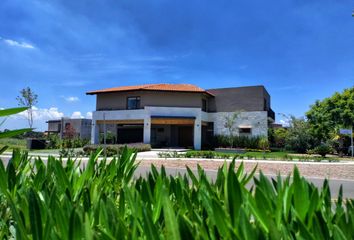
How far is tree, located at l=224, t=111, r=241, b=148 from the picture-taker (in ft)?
116

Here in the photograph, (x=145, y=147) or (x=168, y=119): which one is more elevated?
(x=168, y=119)

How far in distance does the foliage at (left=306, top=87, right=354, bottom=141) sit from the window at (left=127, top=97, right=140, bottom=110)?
20.3 meters

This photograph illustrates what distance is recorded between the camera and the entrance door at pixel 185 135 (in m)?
40.0

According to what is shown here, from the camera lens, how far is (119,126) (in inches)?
1577

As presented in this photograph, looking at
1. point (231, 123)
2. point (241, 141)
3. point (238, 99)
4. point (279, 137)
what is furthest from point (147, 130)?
point (279, 137)

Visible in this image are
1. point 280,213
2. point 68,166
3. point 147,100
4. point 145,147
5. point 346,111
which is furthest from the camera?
point 147,100

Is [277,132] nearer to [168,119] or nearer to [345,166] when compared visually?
[168,119]

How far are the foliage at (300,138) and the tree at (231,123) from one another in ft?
19.8

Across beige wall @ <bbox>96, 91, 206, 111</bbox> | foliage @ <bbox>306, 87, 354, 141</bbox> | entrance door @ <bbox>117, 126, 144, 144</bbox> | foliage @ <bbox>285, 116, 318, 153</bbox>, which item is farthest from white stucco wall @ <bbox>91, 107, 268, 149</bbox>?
foliage @ <bbox>306, 87, 354, 141</bbox>

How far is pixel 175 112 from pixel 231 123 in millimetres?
6461

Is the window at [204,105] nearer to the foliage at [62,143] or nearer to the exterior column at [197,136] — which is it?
the exterior column at [197,136]

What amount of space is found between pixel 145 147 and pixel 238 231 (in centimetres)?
2994

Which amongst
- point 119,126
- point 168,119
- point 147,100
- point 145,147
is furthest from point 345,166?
point 119,126

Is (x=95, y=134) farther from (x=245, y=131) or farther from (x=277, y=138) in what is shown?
(x=277, y=138)
